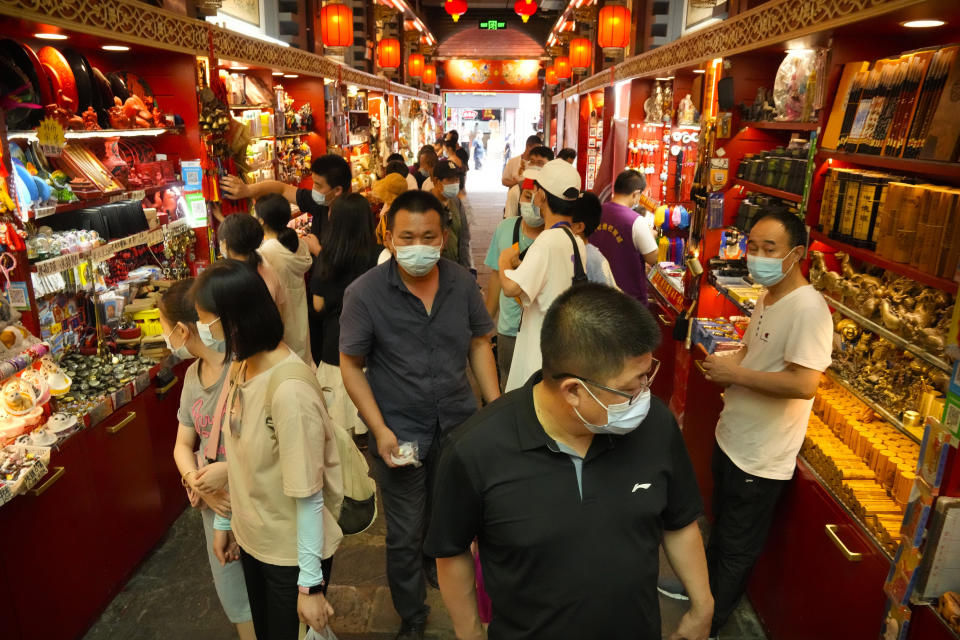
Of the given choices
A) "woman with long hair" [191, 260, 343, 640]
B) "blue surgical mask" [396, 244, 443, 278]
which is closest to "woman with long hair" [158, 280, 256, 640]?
"woman with long hair" [191, 260, 343, 640]

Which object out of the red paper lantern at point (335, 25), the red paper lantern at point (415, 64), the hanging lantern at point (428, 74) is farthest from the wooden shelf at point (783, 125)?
the hanging lantern at point (428, 74)

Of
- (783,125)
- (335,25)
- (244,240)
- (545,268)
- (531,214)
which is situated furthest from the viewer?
(335,25)

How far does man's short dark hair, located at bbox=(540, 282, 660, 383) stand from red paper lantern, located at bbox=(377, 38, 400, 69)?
11593 mm

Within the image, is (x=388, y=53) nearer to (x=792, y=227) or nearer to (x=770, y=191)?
(x=770, y=191)

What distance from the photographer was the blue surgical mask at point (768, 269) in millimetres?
2578

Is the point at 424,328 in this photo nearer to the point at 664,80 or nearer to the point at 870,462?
the point at 870,462

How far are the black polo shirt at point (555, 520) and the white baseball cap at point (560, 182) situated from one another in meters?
1.83

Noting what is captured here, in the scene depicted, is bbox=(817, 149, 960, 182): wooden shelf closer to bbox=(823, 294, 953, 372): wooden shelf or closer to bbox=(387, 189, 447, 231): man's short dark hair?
bbox=(823, 294, 953, 372): wooden shelf

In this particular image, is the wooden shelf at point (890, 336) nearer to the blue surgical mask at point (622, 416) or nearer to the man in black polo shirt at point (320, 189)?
the blue surgical mask at point (622, 416)

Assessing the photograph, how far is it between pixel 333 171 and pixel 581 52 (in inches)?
286

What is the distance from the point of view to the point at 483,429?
57.1 inches

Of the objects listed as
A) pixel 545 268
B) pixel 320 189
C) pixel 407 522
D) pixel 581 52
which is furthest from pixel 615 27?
pixel 407 522

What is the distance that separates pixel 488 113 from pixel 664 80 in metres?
25.6

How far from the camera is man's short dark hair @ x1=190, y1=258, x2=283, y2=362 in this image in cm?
182
